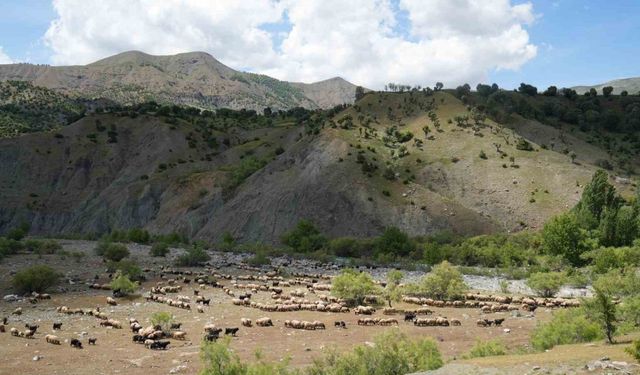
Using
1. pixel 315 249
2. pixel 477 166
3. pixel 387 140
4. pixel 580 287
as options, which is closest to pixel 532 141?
pixel 477 166

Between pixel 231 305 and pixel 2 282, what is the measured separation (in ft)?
72.9

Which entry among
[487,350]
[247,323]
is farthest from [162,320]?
[487,350]

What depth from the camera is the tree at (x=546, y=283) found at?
146ft

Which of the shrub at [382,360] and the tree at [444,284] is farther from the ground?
the shrub at [382,360]

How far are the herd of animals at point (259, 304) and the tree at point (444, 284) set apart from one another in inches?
38.5

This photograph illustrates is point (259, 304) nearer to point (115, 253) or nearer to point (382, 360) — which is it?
point (382, 360)

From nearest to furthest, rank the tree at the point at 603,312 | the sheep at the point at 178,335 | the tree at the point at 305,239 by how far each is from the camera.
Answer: the tree at the point at 603,312
the sheep at the point at 178,335
the tree at the point at 305,239

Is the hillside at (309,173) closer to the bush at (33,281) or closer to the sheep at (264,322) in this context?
the bush at (33,281)

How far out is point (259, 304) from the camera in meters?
39.5

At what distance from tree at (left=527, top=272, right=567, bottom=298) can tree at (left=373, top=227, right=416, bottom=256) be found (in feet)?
94.0

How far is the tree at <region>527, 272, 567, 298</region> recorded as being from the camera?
44469 millimetres

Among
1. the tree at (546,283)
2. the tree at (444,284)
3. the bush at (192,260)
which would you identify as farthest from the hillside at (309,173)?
the tree at (444,284)

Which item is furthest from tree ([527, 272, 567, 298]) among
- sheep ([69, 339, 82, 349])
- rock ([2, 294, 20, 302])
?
rock ([2, 294, 20, 302])

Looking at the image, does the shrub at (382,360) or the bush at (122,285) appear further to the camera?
the bush at (122,285)
